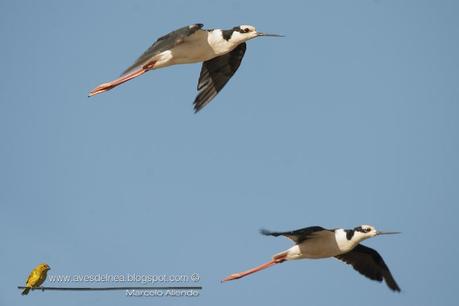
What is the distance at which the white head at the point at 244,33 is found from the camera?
1817 cm

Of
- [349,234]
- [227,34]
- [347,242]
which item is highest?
[227,34]

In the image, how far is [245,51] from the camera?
63.2 feet

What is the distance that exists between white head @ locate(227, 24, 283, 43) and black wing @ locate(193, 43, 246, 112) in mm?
822

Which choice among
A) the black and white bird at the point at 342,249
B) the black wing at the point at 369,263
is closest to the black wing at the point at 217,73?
the black and white bird at the point at 342,249

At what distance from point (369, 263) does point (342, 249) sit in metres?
0.98

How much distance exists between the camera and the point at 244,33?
721 inches

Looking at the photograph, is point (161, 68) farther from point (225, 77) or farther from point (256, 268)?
point (256, 268)

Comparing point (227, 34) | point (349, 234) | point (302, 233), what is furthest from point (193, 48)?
point (349, 234)

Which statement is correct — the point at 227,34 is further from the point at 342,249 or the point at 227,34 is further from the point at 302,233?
the point at 342,249

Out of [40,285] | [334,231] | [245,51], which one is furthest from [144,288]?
[245,51]

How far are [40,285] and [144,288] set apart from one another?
6.64ft

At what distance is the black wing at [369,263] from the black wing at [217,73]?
12.6ft

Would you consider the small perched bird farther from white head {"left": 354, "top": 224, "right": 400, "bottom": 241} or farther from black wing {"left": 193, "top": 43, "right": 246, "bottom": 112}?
white head {"left": 354, "top": 224, "right": 400, "bottom": 241}

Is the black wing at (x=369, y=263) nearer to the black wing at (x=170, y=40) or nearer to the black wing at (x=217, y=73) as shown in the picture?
the black wing at (x=217, y=73)
